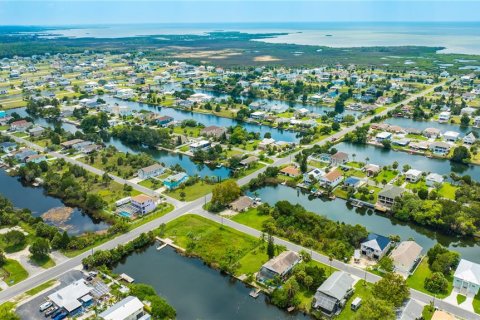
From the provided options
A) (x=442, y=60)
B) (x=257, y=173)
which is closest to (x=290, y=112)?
(x=257, y=173)

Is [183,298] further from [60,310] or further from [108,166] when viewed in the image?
[108,166]

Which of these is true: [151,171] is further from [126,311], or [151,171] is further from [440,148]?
[440,148]

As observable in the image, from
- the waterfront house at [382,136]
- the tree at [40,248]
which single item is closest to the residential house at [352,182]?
the waterfront house at [382,136]

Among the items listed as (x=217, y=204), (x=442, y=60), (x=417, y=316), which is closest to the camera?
(x=417, y=316)

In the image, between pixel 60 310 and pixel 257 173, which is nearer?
pixel 60 310

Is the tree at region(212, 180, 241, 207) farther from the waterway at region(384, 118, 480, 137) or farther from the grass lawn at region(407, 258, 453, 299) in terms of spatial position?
the waterway at region(384, 118, 480, 137)

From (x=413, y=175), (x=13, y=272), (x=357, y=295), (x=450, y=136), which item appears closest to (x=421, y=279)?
(x=357, y=295)
